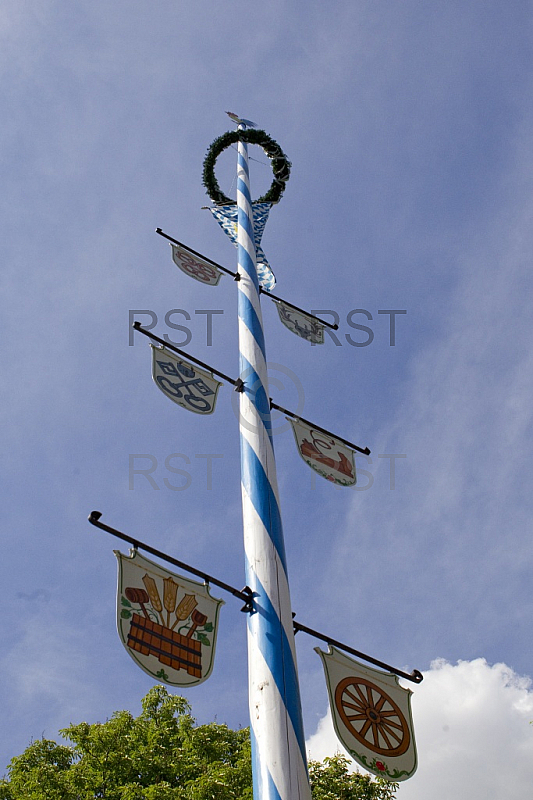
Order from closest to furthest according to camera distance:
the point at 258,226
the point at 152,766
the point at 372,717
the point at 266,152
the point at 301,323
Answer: the point at 372,717
the point at 301,323
the point at 258,226
the point at 266,152
the point at 152,766

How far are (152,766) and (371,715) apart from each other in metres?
8.28

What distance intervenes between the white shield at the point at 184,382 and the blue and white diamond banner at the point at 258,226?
260 centimetres

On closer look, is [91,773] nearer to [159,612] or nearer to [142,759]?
[142,759]

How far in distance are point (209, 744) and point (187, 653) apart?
883cm

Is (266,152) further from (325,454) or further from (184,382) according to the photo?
(325,454)

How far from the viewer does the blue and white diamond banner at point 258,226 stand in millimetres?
8703

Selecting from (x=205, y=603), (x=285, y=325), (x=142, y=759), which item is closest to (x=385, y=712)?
(x=205, y=603)

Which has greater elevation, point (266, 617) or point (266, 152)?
point (266, 152)

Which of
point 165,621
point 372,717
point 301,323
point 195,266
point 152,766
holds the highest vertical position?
point 195,266

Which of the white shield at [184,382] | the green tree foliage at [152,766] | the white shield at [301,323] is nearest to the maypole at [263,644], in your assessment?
the white shield at [184,382]

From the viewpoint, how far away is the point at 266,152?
9.97 meters

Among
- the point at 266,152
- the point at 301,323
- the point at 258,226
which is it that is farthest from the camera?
the point at 266,152

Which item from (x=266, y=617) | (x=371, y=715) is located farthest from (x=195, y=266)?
(x=371, y=715)

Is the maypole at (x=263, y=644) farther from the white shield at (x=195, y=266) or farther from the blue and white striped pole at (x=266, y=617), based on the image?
the white shield at (x=195, y=266)
